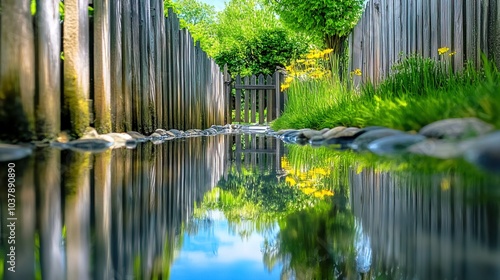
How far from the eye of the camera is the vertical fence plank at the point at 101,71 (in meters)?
4.22

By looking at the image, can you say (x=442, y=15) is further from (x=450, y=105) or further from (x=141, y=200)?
(x=141, y=200)

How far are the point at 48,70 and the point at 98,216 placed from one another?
250 centimetres

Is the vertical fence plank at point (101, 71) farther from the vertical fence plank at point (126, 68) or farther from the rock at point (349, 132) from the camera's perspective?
the rock at point (349, 132)

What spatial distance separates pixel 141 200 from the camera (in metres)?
1.51

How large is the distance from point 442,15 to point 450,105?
235cm

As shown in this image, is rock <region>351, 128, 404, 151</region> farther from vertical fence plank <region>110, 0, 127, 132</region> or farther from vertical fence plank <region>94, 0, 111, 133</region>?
vertical fence plank <region>110, 0, 127, 132</region>

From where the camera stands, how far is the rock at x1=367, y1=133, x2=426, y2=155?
9.16 feet

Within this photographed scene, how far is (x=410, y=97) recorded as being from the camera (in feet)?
13.7

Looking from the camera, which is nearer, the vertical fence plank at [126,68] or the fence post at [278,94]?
the vertical fence plank at [126,68]

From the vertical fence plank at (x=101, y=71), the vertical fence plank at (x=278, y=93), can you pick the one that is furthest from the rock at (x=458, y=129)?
the vertical fence plank at (x=278, y=93)

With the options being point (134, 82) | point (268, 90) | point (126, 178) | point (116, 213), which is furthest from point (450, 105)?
point (268, 90)

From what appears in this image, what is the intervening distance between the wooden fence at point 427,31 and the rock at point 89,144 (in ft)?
10.6

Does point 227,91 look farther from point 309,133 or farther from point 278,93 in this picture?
point 309,133

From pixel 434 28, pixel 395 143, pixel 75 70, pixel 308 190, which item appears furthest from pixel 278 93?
pixel 308 190
